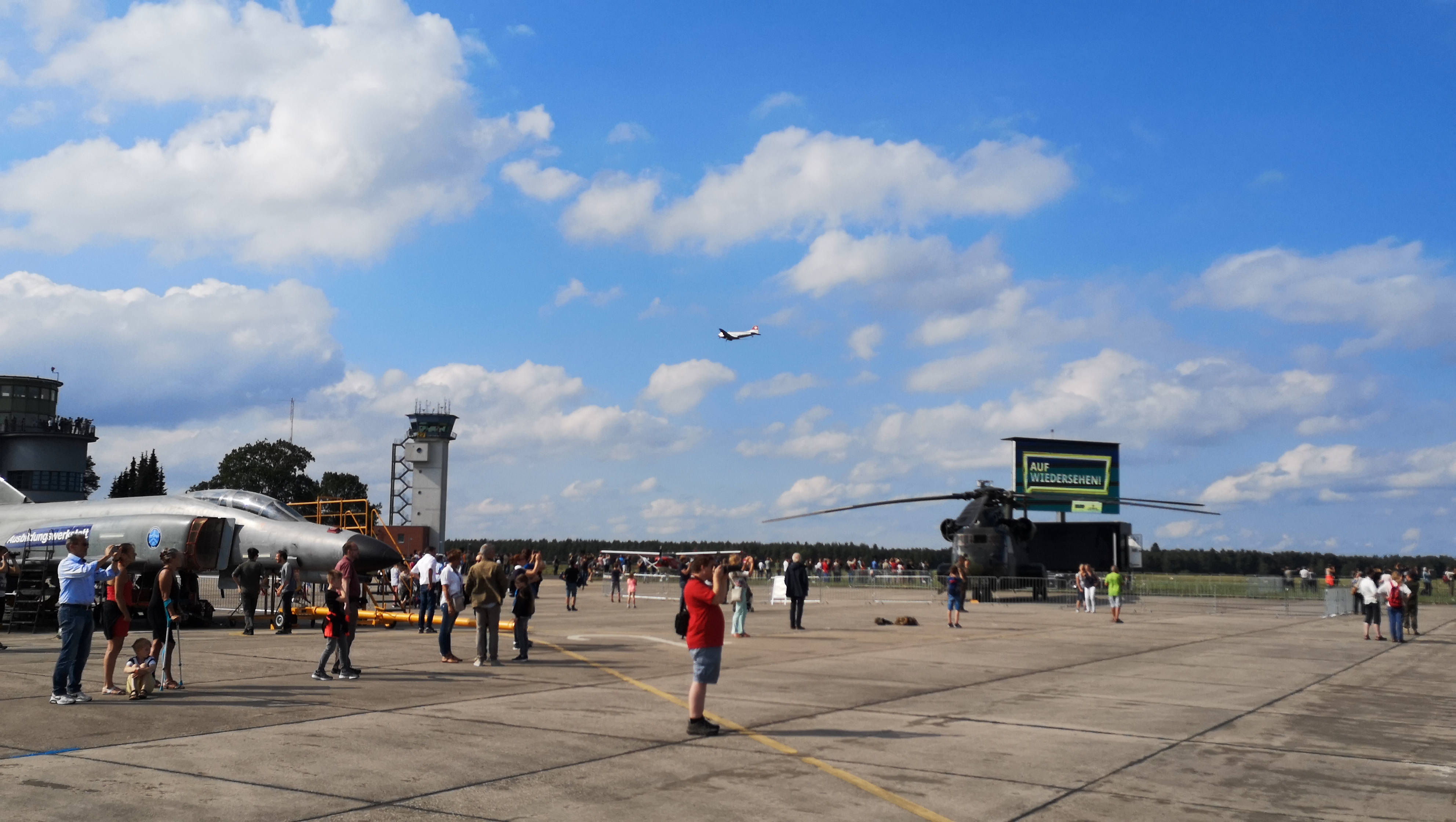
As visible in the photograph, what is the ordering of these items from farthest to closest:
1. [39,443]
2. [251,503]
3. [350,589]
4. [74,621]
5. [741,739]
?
[39,443] < [251,503] < [350,589] < [74,621] < [741,739]

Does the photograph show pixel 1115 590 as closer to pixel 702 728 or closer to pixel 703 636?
pixel 703 636

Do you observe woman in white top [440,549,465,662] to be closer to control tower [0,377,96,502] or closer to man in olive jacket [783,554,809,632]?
man in olive jacket [783,554,809,632]

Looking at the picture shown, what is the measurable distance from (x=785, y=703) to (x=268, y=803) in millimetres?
5802

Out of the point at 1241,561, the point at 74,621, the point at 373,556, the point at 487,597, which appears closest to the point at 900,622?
the point at 373,556

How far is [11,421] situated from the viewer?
6450 cm

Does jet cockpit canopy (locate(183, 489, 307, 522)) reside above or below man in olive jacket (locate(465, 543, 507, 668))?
above

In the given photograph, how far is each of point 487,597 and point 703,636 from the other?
19.7ft

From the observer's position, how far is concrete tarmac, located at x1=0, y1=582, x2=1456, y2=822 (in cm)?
650

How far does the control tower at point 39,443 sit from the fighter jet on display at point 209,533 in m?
46.8

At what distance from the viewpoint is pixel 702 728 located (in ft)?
29.0

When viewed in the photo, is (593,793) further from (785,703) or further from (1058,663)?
(1058,663)

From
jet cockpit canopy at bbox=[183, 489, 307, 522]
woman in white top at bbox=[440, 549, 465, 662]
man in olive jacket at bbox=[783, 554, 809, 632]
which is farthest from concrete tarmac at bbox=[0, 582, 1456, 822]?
jet cockpit canopy at bbox=[183, 489, 307, 522]

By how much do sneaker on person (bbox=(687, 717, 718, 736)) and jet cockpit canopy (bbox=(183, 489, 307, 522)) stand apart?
1614cm

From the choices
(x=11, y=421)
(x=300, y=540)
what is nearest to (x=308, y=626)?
(x=300, y=540)
